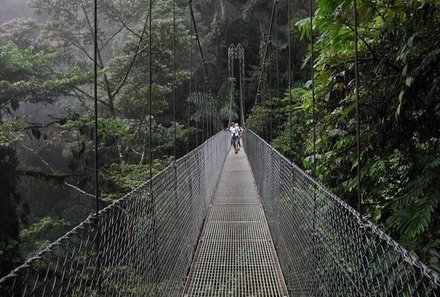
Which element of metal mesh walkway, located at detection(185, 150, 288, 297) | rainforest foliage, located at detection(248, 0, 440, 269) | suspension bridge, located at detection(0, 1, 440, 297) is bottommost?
metal mesh walkway, located at detection(185, 150, 288, 297)

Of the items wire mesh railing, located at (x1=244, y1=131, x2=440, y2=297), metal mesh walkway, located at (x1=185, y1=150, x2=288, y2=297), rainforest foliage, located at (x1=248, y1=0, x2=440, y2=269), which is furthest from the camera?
metal mesh walkway, located at (x1=185, y1=150, x2=288, y2=297)

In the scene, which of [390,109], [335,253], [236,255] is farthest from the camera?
[236,255]

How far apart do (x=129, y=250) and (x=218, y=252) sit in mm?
1565

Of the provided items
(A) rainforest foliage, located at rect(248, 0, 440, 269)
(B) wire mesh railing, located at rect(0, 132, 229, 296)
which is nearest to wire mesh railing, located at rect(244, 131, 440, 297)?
(A) rainforest foliage, located at rect(248, 0, 440, 269)

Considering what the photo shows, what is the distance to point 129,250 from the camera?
126 cm

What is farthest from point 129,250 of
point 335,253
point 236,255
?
point 236,255

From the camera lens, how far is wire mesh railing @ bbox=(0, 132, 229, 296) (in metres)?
0.88

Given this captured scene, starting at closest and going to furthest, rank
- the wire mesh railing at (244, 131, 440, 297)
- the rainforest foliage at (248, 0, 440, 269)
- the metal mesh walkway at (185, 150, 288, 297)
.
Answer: the wire mesh railing at (244, 131, 440, 297), the rainforest foliage at (248, 0, 440, 269), the metal mesh walkway at (185, 150, 288, 297)

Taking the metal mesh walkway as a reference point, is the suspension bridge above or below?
above

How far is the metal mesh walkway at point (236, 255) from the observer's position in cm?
219

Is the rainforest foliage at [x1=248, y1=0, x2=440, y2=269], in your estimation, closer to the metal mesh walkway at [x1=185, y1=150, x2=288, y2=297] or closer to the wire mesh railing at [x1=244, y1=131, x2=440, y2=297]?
the wire mesh railing at [x1=244, y1=131, x2=440, y2=297]

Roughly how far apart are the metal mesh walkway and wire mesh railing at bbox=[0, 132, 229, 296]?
0.44ft

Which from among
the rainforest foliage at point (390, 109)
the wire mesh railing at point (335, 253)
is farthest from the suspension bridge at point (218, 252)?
the rainforest foliage at point (390, 109)

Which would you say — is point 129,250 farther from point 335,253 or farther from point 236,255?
point 236,255
